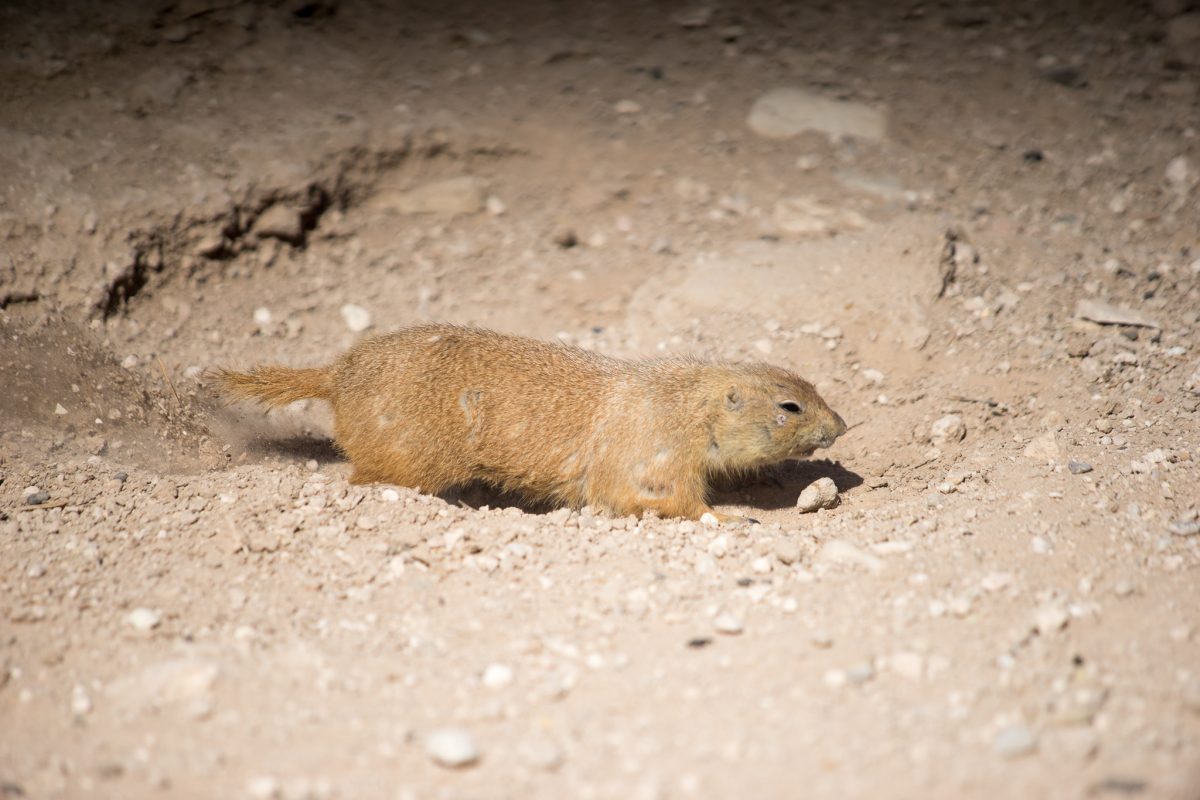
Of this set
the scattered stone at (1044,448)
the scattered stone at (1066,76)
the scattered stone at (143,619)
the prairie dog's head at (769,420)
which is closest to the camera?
the scattered stone at (143,619)

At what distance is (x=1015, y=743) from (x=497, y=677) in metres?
1.40

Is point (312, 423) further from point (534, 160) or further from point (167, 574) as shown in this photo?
point (534, 160)

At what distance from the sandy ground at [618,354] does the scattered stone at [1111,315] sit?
0.7 inches

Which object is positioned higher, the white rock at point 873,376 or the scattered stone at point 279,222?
the scattered stone at point 279,222

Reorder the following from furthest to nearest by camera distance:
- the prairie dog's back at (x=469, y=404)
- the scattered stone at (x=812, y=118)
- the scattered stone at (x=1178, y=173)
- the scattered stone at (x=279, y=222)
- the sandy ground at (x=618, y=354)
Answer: the scattered stone at (x=812, y=118)
the scattered stone at (x=1178, y=173)
the scattered stone at (x=279, y=222)
the prairie dog's back at (x=469, y=404)
the sandy ground at (x=618, y=354)

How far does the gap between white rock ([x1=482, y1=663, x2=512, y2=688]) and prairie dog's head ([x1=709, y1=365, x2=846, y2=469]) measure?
1.78 meters

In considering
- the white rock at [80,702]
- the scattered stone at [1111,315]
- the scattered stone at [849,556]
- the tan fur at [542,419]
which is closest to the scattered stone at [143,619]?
the white rock at [80,702]

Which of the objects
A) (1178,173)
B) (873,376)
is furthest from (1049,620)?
(1178,173)

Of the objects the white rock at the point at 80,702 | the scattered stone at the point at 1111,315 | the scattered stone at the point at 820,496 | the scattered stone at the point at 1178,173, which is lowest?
the scattered stone at the point at 820,496

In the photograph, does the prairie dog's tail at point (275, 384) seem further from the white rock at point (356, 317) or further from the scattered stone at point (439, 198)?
the scattered stone at point (439, 198)

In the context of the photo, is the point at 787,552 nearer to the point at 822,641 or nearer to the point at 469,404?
the point at 822,641

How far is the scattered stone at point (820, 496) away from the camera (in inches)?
161

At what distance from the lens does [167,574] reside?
10.8 feet

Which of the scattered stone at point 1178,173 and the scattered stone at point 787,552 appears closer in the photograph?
the scattered stone at point 787,552
